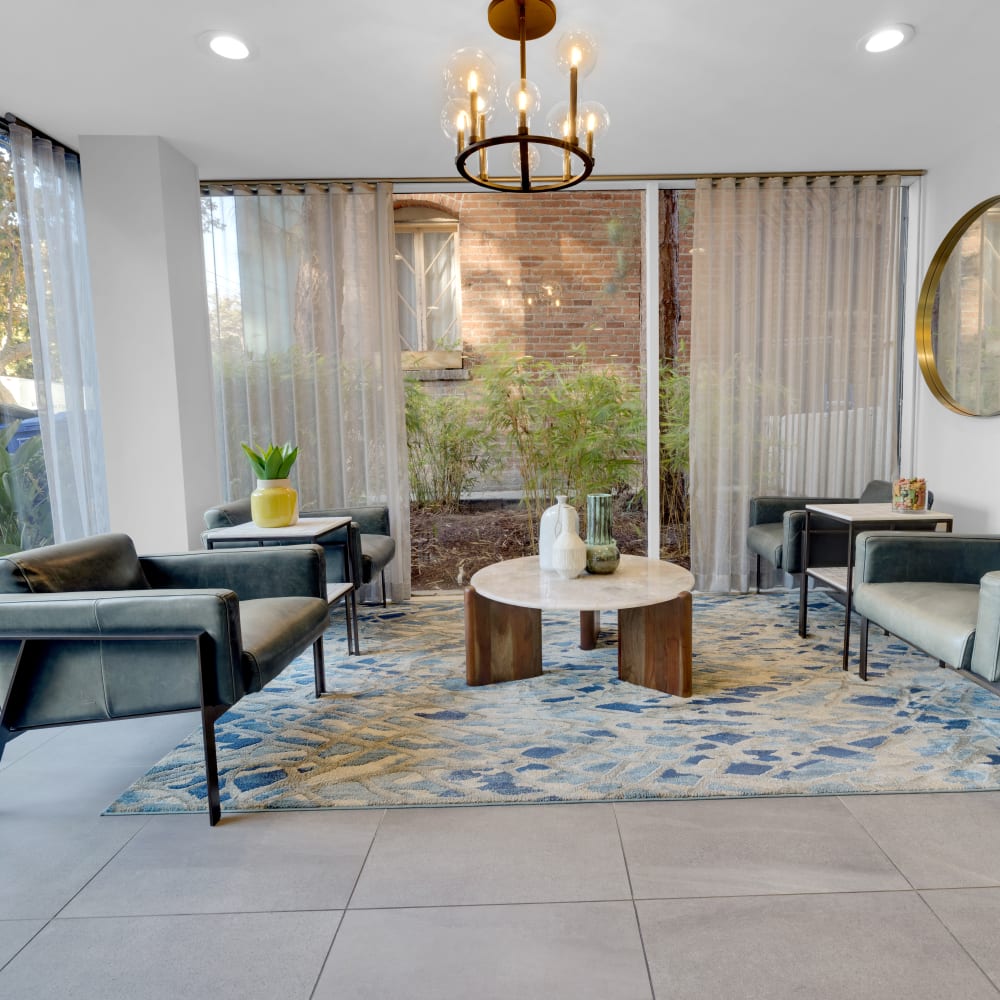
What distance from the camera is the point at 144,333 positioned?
3.48 meters

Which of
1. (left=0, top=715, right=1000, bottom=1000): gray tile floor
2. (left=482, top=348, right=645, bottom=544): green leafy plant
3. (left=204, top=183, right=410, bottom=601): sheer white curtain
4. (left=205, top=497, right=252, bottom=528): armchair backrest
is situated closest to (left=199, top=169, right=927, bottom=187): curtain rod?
(left=204, top=183, right=410, bottom=601): sheer white curtain

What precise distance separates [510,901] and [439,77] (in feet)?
9.65

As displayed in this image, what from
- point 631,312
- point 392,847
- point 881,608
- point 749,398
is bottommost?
point 392,847

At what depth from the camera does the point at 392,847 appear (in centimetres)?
182

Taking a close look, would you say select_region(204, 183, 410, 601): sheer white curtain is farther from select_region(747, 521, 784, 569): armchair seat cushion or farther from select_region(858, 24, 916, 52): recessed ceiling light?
select_region(858, 24, 916, 52): recessed ceiling light

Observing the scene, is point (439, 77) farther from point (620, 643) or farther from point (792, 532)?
point (792, 532)

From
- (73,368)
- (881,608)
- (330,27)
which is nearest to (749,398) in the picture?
(881,608)

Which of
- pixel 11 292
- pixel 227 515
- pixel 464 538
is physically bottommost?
pixel 464 538

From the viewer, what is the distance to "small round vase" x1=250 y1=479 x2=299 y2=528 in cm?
317

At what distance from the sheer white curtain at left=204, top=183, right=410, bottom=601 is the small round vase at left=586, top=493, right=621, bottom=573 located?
1614mm

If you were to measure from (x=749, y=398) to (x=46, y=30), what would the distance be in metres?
3.74

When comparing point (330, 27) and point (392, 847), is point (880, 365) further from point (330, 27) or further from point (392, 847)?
point (392, 847)

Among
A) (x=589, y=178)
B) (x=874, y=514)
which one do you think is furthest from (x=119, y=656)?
(x=589, y=178)

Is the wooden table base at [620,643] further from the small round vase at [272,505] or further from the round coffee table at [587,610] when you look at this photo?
the small round vase at [272,505]
